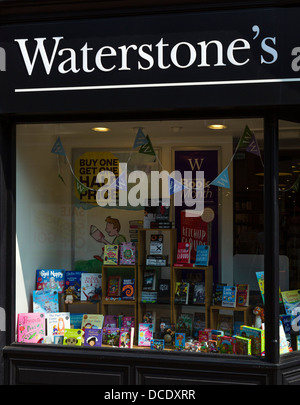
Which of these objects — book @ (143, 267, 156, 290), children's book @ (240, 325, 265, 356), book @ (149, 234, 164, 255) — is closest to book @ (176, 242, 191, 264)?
book @ (149, 234, 164, 255)

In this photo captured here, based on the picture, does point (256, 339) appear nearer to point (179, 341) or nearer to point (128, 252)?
point (179, 341)

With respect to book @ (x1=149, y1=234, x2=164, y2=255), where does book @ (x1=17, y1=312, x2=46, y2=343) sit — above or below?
below

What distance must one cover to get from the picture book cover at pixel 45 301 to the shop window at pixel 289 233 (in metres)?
2.31

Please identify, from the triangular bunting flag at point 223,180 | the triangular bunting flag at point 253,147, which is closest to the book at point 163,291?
the triangular bunting flag at point 223,180

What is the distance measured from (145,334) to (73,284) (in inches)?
36.7

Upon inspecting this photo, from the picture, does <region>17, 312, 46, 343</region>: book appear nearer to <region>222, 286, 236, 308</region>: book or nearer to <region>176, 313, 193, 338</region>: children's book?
<region>176, 313, 193, 338</region>: children's book

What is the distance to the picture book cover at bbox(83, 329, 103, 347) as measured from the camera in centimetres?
506

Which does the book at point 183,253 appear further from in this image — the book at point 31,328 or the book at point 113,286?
the book at point 31,328

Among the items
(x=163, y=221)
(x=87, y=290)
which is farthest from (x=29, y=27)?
(x=87, y=290)

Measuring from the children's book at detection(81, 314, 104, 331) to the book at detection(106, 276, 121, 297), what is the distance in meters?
0.25


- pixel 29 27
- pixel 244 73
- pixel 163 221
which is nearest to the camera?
pixel 244 73

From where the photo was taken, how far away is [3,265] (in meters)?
5.05

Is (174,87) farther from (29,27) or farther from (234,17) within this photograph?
(29,27)
